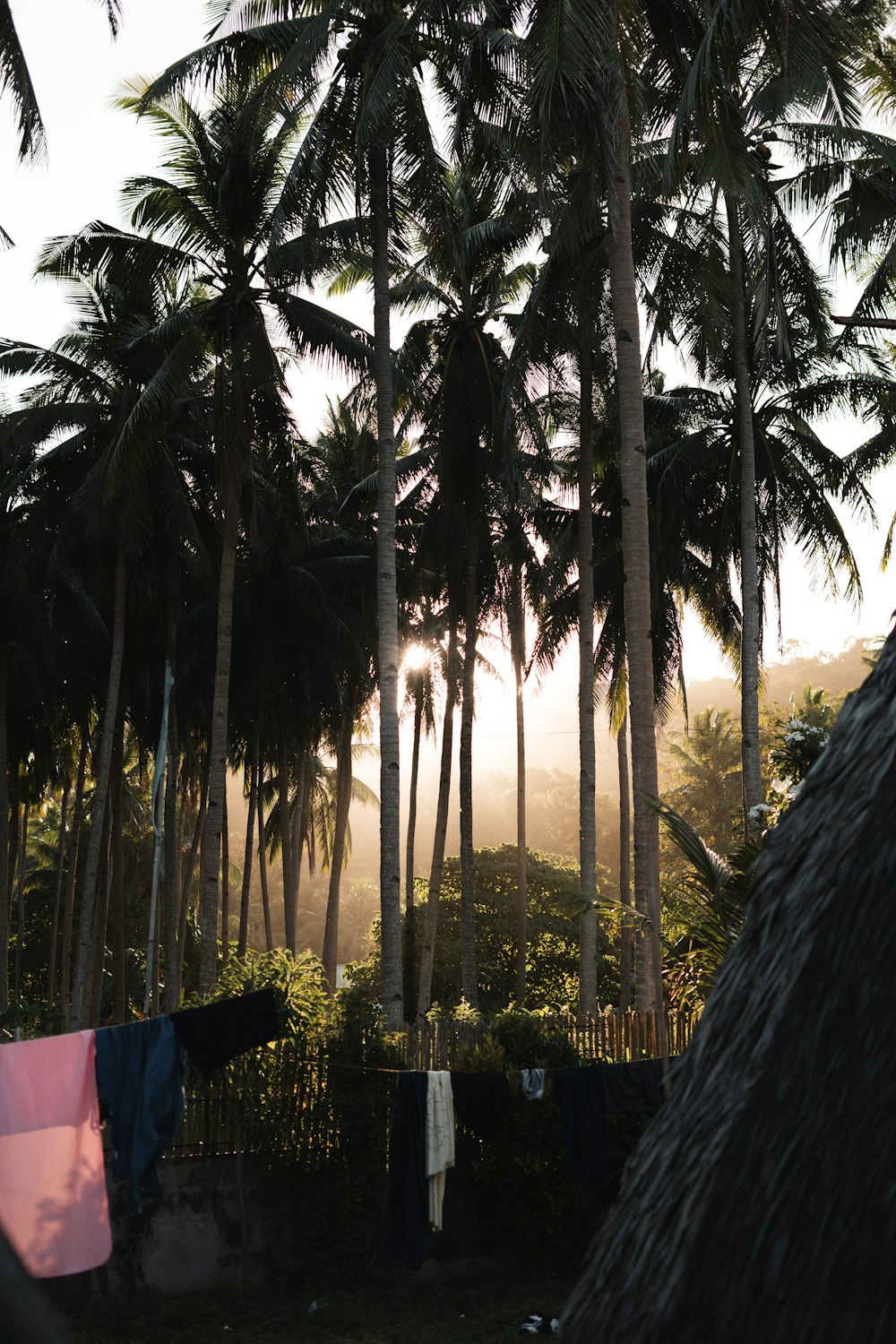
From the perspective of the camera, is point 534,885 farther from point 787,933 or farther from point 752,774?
point 787,933

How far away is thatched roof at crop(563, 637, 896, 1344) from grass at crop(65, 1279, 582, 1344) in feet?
27.4

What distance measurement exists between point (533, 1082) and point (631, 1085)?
3.02 feet

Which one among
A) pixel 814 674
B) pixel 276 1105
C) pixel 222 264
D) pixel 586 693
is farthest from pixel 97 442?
pixel 814 674

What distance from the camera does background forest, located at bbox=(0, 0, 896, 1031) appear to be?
13.2 m

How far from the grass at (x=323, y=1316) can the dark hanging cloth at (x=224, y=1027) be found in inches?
81.5

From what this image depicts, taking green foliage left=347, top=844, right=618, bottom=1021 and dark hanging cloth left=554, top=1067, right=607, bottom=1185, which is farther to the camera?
green foliage left=347, top=844, right=618, bottom=1021

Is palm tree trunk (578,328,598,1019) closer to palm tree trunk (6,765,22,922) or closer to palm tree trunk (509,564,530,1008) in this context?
palm tree trunk (509,564,530,1008)

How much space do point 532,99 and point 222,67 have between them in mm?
6483

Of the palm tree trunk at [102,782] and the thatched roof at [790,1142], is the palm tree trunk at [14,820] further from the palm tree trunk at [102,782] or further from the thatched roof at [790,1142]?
the thatched roof at [790,1142]

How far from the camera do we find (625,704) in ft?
92.2

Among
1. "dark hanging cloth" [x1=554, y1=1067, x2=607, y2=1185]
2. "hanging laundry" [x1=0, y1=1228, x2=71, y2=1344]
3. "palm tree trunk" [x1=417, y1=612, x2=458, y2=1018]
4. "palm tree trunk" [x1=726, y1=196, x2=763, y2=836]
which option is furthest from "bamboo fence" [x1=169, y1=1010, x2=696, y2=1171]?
"palm tree trunk" [x1=417, y1=612, x2=458, y2=1018]

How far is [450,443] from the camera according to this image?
2138 centimetres

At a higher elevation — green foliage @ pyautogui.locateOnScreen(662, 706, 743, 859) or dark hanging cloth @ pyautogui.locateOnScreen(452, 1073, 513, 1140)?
green foliage @ pyautogui.locateOnScreen(662, 706, 743, 859)

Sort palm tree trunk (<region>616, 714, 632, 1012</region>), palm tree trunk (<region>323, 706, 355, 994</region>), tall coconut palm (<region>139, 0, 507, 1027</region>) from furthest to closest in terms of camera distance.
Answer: palm tree trunk (<region>323, 706, 355, 994</region>), palm tree trunk (<region>616, 714, 632, 1012</region>), tall coconut palm (<region>139, 0, 507, 1027</region>)
